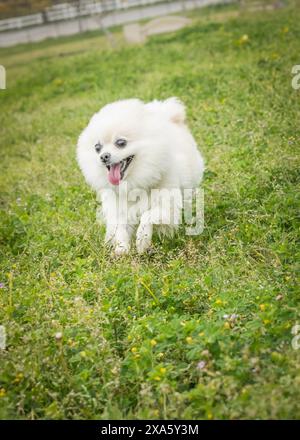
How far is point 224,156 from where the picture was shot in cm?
575

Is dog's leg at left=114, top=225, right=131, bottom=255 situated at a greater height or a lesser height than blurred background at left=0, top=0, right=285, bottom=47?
lesser

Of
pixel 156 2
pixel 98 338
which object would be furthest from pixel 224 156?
pixel 156 2

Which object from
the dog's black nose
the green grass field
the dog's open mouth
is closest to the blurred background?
the green grass field

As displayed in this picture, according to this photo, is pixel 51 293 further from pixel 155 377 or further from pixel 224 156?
pixel 224 156

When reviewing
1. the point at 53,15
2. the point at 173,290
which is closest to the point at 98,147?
the point at 173,290

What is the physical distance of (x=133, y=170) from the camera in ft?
14.3

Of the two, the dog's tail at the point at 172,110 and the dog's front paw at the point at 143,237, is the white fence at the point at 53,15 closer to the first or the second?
the dog's tail at the point at 172,110

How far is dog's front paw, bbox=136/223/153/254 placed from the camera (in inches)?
167

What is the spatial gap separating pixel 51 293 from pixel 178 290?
80 centimetres

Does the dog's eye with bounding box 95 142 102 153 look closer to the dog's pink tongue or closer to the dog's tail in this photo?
the dog's pink tongue

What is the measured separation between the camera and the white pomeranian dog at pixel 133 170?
427cm

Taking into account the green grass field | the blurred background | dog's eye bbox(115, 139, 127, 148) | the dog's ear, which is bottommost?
the green grass field

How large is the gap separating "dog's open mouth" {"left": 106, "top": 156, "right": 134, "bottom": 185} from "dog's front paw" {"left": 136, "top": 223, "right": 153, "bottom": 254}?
40 centimetres

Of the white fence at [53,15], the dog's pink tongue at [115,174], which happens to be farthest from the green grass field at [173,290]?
the white fence at [53,15]
